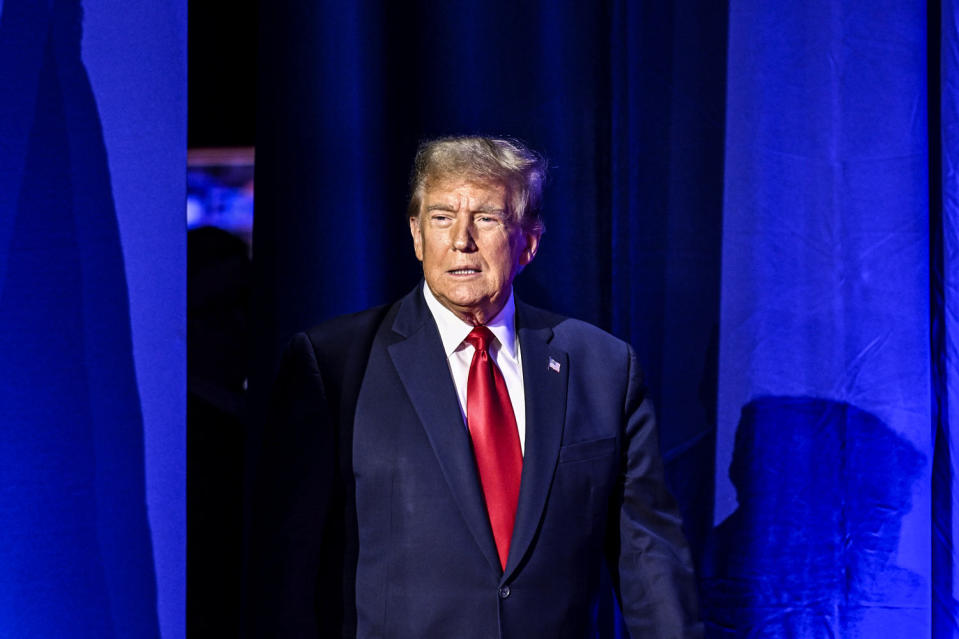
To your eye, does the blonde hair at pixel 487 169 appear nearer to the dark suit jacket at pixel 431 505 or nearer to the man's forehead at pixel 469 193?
the man's forehead at pixel 469 193

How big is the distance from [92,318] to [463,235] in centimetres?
52

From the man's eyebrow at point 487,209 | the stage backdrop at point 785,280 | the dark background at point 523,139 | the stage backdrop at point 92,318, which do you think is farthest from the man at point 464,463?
the stage backdrop at point 785,280

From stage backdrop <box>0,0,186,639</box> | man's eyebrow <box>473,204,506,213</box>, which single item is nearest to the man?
man's eyebrow <box>473,204,506,213</box>

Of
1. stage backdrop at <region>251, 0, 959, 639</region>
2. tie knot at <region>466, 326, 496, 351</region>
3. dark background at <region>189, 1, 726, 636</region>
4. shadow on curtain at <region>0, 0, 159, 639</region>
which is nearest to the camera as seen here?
shadow on curtain at <region>0, 0, 159, 639</region>

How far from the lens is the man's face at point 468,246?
1.45 meters

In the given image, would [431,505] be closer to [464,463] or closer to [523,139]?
[464,463]

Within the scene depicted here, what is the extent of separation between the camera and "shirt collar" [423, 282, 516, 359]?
1.49 m

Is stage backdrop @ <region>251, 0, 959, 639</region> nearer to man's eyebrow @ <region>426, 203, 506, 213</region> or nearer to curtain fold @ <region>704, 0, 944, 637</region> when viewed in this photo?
curtain fold @ <region>704, 0, 944, 637</region>

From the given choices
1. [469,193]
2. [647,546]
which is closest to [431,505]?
[647,546]

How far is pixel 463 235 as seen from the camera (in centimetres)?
144

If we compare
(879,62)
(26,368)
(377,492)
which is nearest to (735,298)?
(879,62)

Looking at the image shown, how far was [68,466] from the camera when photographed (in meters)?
1.40

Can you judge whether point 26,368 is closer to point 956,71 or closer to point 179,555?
point 179,555

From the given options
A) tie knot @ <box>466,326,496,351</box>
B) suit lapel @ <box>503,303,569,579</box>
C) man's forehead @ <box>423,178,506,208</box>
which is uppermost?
man's forehead @ <box>423,178,506,208</box>
